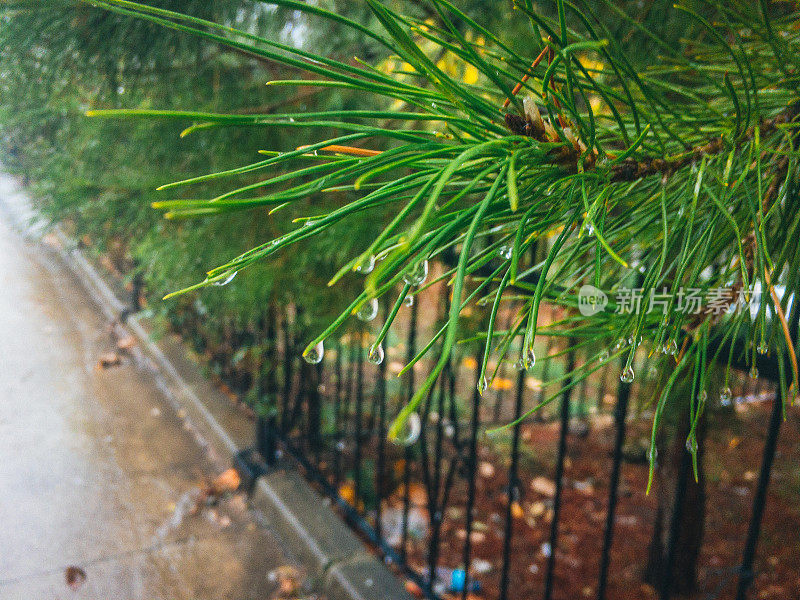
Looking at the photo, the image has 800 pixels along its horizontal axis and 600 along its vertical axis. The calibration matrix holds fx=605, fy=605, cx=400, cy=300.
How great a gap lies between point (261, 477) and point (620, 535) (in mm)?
1952

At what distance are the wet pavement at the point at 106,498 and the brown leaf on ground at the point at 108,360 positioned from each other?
0.07m

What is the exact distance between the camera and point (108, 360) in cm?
502

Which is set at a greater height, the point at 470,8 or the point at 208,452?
the point at 470,8

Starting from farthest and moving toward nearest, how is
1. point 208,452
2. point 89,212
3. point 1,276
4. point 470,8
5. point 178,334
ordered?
point 1,276, point 178,334, point 208,452, point 89,212, point 470,8

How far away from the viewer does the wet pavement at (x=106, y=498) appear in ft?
8.39

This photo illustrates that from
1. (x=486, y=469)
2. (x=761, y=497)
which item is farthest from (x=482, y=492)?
(x=761, y=497)

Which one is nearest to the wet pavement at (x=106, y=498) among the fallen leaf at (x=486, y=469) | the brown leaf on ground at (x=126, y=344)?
the brown leaf on ground at (x=126, y=344)

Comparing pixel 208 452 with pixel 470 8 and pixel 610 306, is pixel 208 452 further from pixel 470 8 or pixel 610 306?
pixel 610 306

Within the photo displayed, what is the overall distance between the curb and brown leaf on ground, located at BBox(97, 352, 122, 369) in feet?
0.56

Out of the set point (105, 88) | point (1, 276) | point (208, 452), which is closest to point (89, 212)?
point (105, 88)

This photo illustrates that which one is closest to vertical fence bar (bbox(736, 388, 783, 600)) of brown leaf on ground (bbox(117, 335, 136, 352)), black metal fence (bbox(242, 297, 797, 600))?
black metal fence (bbox(242, 297, 797, 600))

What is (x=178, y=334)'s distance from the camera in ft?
17.3

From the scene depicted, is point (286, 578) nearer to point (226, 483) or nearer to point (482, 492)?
point (226, 483)

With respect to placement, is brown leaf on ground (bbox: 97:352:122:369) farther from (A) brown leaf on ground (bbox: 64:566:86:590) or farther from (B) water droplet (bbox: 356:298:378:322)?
(B) water droplet (bbox: 356:298:378:322)
